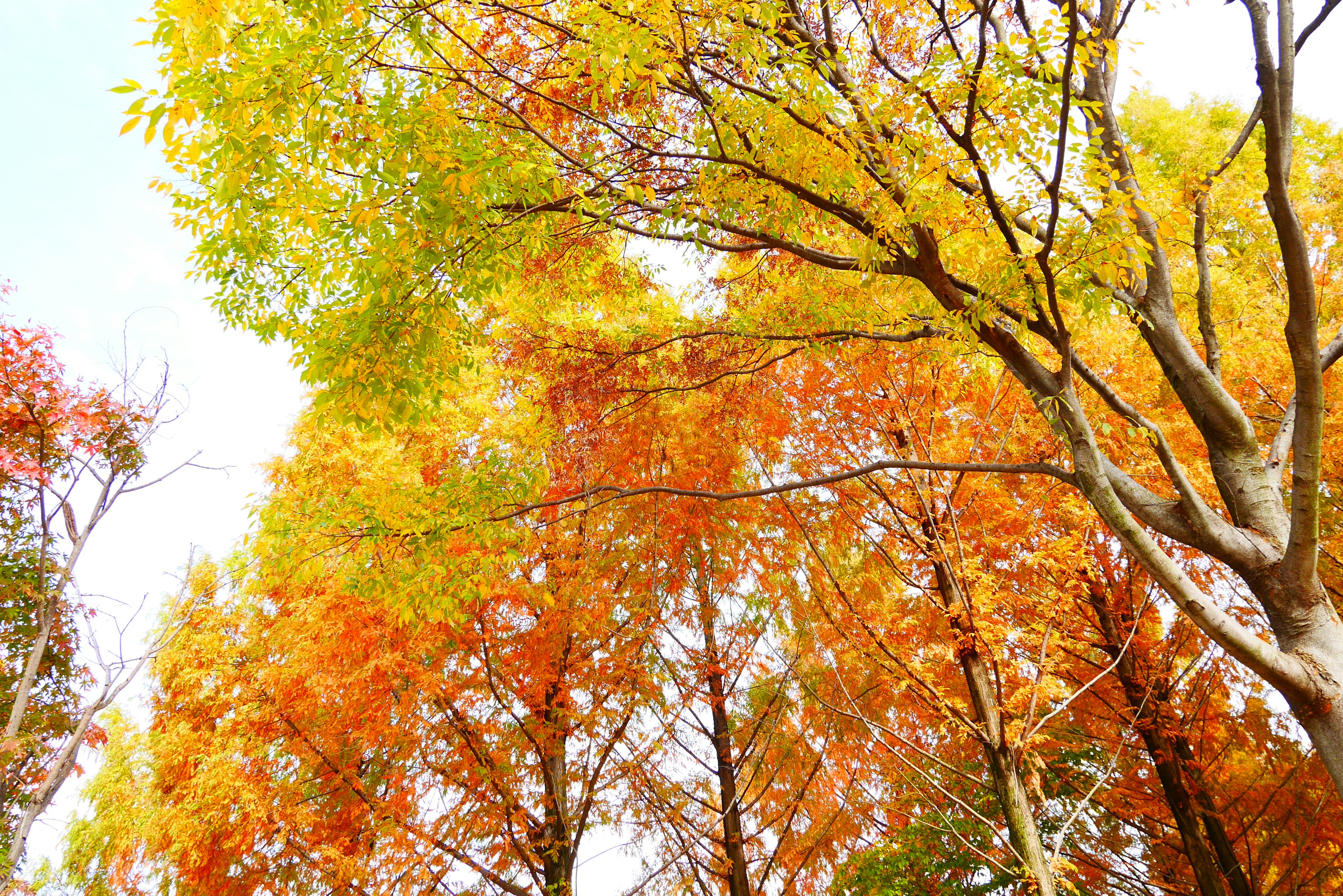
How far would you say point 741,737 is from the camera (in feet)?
25.3

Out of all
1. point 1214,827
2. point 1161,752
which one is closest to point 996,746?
point 1161,752

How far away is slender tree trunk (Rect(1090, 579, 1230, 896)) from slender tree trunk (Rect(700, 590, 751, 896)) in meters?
3.73

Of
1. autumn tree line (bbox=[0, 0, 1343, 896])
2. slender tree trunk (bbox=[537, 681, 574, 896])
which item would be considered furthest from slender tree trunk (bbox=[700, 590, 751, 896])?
slender tree trunk (bbox=[537, 681, 574, 896])

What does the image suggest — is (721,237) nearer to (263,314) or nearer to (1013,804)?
(263,314)

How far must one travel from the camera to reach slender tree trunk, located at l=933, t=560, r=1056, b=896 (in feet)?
12.1

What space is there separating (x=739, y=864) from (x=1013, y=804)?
327 cm

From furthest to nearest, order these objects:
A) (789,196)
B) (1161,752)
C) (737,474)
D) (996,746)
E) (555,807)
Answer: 1. (737,474)
2. (555,807)
3. (1161,752)
4. (996,746)
5. (789,196)

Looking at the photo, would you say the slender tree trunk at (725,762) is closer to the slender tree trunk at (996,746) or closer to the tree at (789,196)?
the slender tree trunk at (996,746)

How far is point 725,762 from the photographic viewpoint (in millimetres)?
6668

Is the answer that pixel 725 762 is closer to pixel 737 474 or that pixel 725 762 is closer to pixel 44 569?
pixel 737 474

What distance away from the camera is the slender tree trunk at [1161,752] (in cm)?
553

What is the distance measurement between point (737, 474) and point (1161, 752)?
486 cm

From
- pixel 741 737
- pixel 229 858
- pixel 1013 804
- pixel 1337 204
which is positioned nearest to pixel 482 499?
pixel 1013 804

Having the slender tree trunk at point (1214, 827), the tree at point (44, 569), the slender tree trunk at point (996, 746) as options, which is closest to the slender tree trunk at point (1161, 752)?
the slender tree trunk at point (1214, 827)
